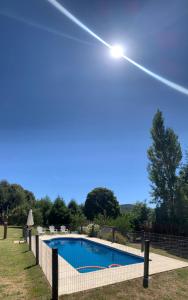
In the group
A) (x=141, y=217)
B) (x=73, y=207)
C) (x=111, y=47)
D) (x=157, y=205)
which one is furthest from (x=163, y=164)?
(x=111, y=47)

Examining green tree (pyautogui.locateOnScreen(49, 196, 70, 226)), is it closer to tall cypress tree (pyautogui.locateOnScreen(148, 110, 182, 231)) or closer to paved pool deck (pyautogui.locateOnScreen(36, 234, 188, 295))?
tall cypress tree (pyautogui.locateOnScreen(148, 110, 182, 231))

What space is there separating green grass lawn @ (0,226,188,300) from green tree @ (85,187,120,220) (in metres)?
31.3

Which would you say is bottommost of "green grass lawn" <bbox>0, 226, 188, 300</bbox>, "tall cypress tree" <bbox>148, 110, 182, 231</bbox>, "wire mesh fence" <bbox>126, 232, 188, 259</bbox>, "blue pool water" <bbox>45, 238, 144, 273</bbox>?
"blue pool water" <bbox>45, 238, 144, 273</bbox>

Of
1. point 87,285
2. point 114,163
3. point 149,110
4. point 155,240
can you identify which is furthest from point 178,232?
point 87,285

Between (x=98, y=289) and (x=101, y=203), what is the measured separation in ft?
112

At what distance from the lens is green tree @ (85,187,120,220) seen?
133 ft

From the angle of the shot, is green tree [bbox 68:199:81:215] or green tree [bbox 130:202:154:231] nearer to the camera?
green tree [bbox 130:202:154:231]

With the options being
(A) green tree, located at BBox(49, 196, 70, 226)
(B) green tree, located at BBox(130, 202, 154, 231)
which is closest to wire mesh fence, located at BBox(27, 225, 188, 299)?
(B) green tree, located at BBox(130, 202, 154, 231)

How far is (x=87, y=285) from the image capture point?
7.54 meters

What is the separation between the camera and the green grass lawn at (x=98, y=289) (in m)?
6.75

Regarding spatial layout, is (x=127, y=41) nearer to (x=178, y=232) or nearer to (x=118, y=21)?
(x=118, y=21)

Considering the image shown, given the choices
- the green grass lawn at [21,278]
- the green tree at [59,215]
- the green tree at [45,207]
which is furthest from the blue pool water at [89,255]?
the green tree at [45,207]

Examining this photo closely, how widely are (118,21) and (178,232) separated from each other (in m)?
15.2

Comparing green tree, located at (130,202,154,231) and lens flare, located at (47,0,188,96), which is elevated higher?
lens flare, located at (47,0,188,96)
